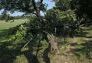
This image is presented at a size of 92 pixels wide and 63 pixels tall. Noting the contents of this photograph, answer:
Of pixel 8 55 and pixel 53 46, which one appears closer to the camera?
pixel 53 46

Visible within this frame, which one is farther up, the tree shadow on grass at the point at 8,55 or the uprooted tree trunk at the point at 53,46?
the uprooted tree trunk at the point at 53,46

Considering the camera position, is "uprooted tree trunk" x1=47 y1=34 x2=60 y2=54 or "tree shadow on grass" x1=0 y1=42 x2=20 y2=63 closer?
"uprooted tree trunk" x1=47 y1=34 x2=60 y2=54

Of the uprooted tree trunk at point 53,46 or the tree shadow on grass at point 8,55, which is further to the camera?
the tree shadow on grass at point 8,55

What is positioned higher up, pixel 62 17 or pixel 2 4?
pixel 2 4

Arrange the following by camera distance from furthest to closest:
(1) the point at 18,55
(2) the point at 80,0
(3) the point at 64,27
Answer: (2) the point at 80,0 < (1) the point at 18,55 < (3) the point at 64,27

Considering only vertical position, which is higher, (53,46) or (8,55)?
(53,46)

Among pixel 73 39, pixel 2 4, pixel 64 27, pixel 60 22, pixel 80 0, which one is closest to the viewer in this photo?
pixel 2 4

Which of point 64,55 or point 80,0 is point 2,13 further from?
point 80,0

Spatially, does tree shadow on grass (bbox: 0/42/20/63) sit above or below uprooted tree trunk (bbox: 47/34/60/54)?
below

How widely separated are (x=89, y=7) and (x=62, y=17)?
16.8 m

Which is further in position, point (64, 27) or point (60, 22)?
point (64, 27)

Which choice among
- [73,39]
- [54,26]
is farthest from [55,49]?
[73,39]

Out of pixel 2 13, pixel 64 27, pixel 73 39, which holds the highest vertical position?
pixel 2 13

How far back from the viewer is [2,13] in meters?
17.6
